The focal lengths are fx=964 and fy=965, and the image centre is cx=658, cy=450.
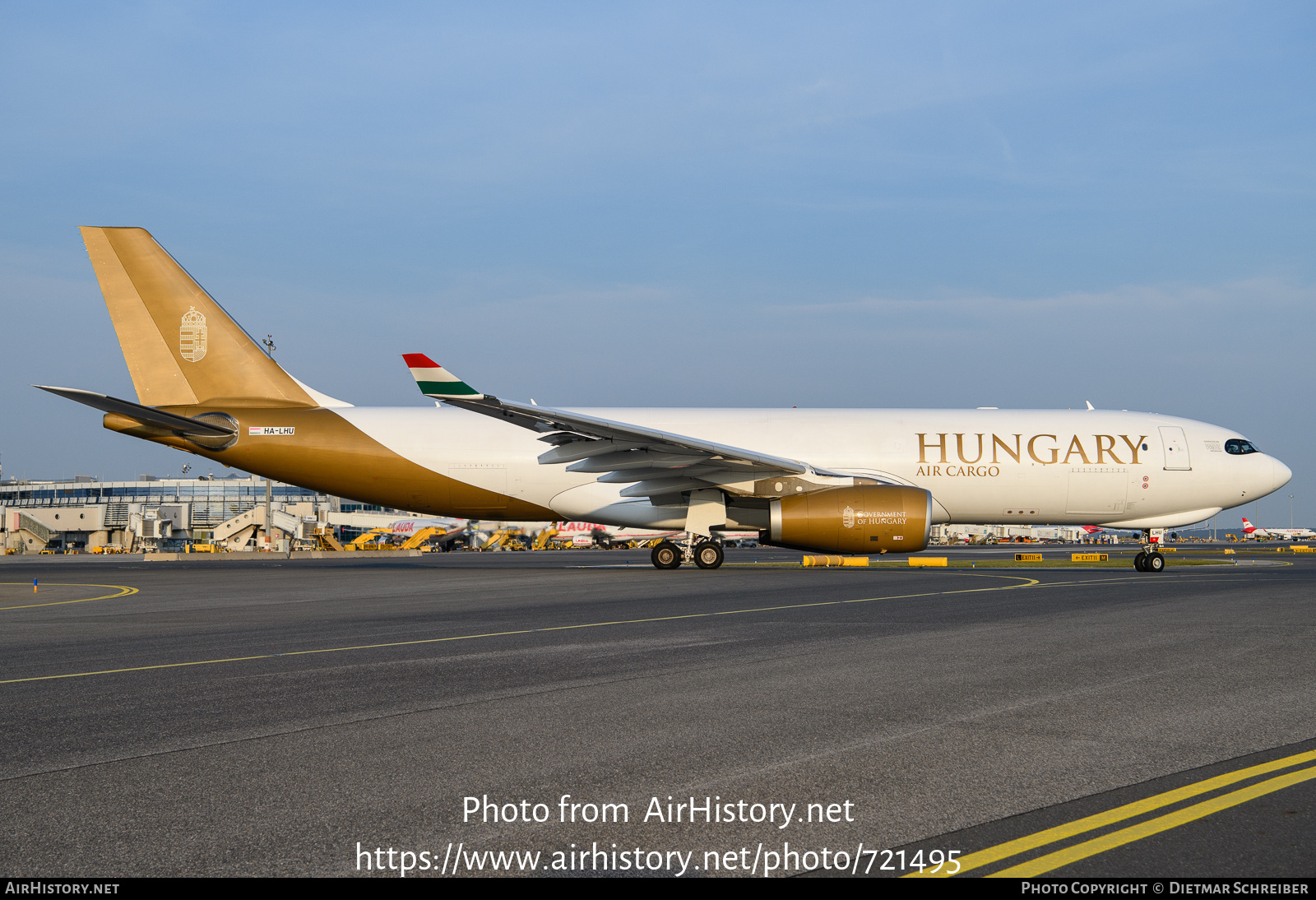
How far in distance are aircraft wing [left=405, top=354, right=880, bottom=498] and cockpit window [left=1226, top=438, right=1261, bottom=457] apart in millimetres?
10156

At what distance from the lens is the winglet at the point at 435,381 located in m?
18.7

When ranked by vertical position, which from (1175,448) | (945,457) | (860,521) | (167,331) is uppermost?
(167,331)

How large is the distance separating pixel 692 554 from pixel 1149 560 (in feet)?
37.4

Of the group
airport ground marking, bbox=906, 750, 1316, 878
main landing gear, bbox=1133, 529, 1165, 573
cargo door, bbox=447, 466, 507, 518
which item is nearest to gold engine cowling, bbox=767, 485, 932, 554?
main landing gear, bbox=1133, 529, 1165, 573

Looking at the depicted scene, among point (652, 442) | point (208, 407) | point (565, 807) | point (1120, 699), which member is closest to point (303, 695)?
point (565, 807)

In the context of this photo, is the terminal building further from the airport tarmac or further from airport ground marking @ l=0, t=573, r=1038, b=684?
the airport tarmac

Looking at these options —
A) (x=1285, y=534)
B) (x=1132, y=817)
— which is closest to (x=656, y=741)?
(x=1132, y=817)

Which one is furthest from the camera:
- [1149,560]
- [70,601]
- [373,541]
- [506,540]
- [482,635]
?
[373,541]

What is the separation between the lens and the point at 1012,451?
2411cm

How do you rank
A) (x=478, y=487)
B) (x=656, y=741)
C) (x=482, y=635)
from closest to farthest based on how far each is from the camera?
(x=656, y=741) → (x=482, y=635) → (x=478, y=487)

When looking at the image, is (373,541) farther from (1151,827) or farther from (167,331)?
(1151,827)

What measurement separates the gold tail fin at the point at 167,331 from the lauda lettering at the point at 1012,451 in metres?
16.5


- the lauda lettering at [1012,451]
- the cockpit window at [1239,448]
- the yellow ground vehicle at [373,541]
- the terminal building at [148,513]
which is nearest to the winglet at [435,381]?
the lauda lettering at [1012,451]

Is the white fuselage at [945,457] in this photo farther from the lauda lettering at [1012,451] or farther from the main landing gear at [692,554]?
the main landing gear at [692,554]
